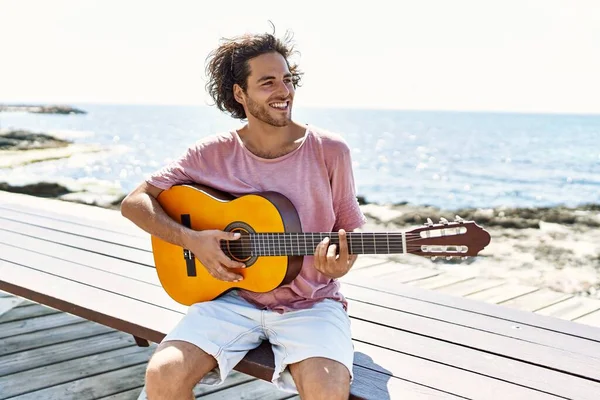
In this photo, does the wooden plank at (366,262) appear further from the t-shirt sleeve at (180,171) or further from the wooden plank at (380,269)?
the t-shirt sleeve at (180,171)

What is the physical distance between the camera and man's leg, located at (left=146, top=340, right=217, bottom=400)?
6.57 ft

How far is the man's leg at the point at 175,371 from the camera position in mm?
2004

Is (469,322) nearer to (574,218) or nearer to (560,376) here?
(560,376)

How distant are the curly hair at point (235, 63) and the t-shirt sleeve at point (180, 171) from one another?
0.28 meters

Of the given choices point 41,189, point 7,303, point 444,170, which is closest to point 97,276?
point 7,303

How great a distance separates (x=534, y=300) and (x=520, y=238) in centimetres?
446

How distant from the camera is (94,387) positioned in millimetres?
3047

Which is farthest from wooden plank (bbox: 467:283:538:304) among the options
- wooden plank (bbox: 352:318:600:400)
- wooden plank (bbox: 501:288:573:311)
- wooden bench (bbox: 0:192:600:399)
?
wooden plank (bbox: 352:318:600:400)

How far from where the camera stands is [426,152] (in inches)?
1500

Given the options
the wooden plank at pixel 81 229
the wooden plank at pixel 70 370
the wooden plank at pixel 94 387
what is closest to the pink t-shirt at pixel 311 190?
the wooden plank at pixel 94 387

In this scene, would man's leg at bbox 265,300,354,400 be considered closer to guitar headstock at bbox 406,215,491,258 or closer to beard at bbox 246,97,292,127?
guitar headstock at bbox 406,215,491,258

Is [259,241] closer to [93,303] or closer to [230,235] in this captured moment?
[230,235]

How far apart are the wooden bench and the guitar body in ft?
0.62

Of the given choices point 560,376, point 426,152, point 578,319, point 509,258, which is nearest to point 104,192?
point 509,258
